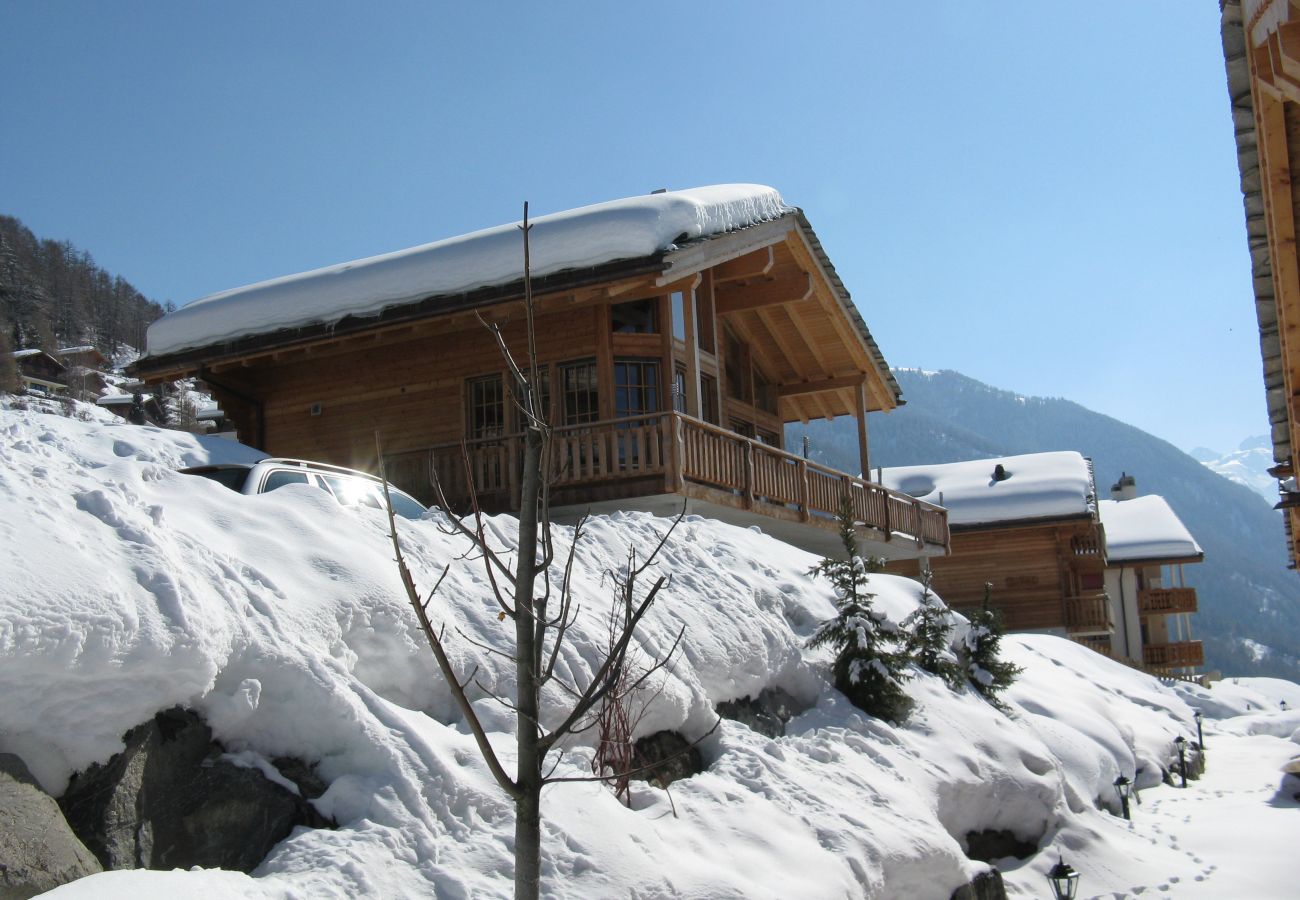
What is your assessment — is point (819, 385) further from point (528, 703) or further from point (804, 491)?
point (528, 703)

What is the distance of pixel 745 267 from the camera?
18484 mm

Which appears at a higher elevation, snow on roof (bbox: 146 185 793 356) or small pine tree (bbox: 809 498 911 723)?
snow on roof (bbox: 146 185 793 356)

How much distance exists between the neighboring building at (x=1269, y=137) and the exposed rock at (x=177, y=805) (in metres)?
6.49

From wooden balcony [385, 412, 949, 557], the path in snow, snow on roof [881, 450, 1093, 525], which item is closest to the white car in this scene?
wooden balcony [385, 412, 949, 557]

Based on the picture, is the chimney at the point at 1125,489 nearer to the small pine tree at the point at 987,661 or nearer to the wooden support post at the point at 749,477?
the wooden support post at the point at 749,477

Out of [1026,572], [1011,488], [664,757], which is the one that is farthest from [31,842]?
[1011,488]

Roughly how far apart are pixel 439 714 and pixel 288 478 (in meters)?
4.97

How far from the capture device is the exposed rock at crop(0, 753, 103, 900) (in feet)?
14.0

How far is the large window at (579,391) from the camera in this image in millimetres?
16844

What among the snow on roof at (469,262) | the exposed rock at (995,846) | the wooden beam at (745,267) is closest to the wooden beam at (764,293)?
the wooden beam at (745,267)

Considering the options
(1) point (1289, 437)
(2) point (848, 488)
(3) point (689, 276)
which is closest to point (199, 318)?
(3) point (689, 276)

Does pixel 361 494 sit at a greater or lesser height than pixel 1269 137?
lesser

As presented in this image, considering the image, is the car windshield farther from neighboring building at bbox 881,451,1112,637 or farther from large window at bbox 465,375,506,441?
neighboring building at bbox 881,451,1112,637

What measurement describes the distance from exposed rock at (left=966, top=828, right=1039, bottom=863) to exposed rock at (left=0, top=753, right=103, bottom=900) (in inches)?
290
